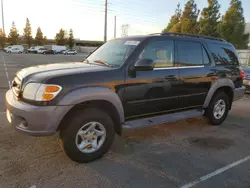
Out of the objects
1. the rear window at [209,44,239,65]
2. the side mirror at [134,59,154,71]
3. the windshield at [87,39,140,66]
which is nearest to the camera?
the side mirror at [134,59,154,71]

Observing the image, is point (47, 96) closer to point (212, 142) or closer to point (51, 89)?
point (51, 89)

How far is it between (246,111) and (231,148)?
3034mm

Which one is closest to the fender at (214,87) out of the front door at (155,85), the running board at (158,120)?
the running board at (158,120)

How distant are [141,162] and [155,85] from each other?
4.11 feet

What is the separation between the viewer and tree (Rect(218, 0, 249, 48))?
28.5 meters

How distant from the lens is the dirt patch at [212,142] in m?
4.05

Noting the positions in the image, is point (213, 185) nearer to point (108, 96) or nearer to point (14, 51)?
point (108, 96)

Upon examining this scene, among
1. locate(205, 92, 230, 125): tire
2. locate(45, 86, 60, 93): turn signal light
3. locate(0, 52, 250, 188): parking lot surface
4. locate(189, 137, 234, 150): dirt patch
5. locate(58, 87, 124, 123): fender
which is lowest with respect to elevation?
locate(189, 137, 234, 150): dirt patch

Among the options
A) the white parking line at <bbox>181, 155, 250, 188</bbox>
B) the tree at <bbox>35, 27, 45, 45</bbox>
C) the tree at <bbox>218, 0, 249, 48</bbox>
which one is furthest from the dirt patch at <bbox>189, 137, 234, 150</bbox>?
the tree at <bbox>35, 27, 45, 45</bbox>

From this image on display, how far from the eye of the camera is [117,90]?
3.36 meters

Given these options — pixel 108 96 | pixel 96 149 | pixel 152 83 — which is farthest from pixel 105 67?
pixel 96 149

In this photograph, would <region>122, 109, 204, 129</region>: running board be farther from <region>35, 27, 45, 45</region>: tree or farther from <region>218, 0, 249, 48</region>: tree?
<region>35, 27, 45, 45</region>: tree

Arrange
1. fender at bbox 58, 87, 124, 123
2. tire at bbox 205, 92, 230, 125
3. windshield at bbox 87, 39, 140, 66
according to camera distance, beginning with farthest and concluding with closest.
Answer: tire at bbox 205, 92, 230, 125, windshield at bbox 87, 39, 140, 66, fender at bbox 58, 87, 124, 123

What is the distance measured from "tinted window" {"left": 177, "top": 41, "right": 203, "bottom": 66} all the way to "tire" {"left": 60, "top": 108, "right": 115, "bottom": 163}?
1.84m
